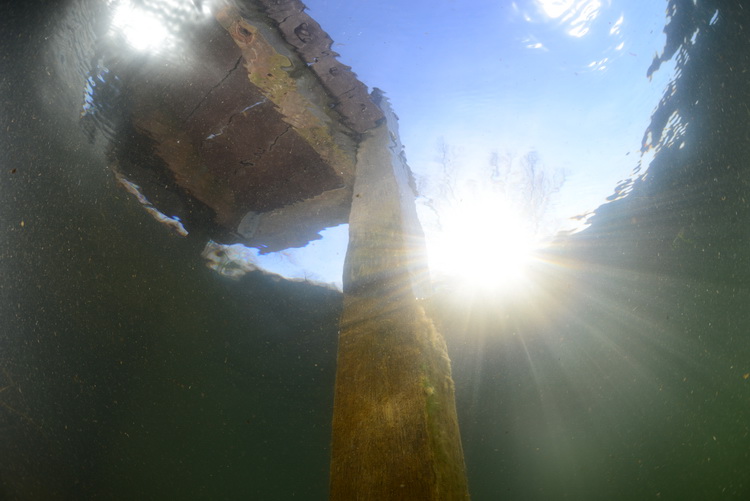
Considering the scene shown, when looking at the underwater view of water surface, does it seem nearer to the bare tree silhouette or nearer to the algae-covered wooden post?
the bare tree silhouette

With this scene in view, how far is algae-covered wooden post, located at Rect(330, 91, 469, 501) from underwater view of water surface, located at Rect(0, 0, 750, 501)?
53cm

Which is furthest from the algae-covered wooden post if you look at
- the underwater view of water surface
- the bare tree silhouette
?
the bare tree silhouette

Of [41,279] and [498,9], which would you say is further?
[41,279]

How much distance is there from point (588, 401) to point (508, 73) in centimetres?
2306

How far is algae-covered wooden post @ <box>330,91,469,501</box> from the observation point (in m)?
1.89

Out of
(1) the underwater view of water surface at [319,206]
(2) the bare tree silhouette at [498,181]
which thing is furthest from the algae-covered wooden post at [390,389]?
(2) the bare tree silhouette at [498,181]

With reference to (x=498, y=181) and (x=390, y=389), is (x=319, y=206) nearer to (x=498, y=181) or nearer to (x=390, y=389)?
(x=498, y=181)

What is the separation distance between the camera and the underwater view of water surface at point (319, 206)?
4.09 meters

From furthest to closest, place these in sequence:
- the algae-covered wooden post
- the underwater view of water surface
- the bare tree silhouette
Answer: the bare tree silhouette
the underwater view of water surface
the algae-covered wooden post

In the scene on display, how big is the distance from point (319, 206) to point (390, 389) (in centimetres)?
415

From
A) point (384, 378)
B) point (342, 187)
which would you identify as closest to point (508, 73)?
point (342, 187)

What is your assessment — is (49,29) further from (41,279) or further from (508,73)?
(41,279)

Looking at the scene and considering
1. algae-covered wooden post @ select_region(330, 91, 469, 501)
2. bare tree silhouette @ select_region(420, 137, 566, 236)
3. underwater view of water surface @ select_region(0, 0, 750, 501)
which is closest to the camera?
algae-covered wooden post @ select_region(330, 91, 469, 501)

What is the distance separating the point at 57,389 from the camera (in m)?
12.3
